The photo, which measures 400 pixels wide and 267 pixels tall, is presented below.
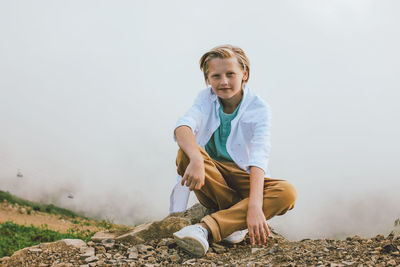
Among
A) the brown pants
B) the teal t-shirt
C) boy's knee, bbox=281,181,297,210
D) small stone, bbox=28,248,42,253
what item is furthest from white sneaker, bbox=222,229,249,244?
small stone, bbox=28,248,42,253

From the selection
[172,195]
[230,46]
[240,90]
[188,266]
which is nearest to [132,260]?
[188,266]

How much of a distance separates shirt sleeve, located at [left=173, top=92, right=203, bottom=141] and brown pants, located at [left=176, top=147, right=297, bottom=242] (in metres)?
A: 0.29

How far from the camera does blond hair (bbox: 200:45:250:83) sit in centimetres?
449

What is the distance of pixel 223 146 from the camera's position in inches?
189

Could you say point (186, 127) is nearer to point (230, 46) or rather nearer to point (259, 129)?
point (259, 129)

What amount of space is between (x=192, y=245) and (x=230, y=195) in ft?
2.78

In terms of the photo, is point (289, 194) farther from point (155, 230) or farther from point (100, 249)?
point (100, 249)

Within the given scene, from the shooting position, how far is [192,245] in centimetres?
402

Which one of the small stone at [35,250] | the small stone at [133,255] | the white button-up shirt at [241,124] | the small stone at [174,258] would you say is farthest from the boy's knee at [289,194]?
the small stone at [35,250]

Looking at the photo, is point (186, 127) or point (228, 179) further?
point (228, 179)

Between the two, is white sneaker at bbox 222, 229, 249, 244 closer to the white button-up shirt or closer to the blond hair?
the white button-up shirt

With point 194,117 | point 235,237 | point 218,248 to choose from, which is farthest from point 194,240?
point 194,117

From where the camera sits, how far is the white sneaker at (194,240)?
3.97 meters

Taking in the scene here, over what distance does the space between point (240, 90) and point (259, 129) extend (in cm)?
59
